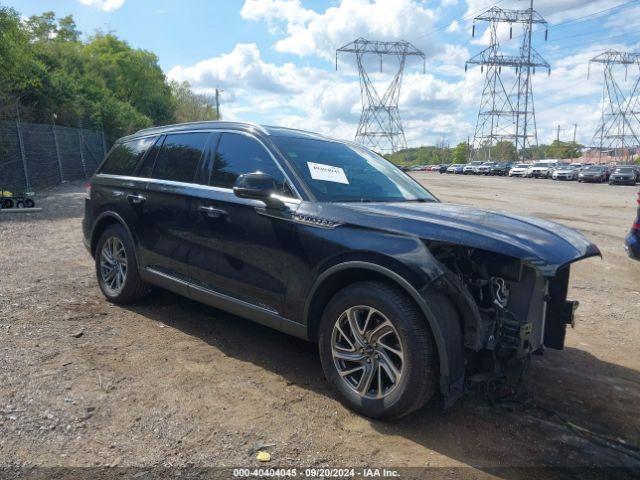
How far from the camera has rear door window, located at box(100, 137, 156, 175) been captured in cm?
537

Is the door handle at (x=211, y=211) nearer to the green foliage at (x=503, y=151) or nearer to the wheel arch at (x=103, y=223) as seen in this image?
the wheel arch at (x=103, y=223)

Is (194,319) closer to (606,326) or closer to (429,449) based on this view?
(429,449)

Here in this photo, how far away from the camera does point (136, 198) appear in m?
5.08

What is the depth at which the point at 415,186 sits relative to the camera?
15.7 ft

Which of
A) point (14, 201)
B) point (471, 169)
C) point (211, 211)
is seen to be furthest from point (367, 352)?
point (471, 169)

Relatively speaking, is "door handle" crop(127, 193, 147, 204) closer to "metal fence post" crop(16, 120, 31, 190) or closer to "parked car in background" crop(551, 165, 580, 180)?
"metal fence post" crop(16, 120, 31, 190)

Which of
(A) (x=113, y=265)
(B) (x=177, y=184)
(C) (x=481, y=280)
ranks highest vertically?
(B) (x=177, y=184)

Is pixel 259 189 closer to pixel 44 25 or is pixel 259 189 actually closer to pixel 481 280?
pixel 481 280

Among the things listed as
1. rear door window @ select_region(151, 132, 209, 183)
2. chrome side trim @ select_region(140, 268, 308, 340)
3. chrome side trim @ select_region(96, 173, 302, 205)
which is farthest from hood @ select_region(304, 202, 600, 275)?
rear door window @ select_region(151, 132, 209, 183)

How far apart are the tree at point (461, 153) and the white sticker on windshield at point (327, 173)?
5622 inches

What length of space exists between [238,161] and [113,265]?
6.80 ft

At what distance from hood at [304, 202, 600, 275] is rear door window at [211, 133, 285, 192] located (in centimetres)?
66

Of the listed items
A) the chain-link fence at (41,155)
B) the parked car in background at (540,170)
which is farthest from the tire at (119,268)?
the parked car in background at (540,170)

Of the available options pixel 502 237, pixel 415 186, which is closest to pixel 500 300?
pixel 502 237
